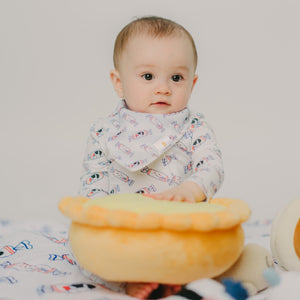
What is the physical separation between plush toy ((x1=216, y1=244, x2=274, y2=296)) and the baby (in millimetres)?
340

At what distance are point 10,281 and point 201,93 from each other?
91.8 inches

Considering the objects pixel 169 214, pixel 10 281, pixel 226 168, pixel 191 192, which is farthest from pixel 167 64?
pixel 226 168

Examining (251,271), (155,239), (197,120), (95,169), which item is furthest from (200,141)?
(155,239)

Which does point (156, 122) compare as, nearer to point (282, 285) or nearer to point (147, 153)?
point (147, 153)

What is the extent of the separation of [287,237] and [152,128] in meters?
0.54

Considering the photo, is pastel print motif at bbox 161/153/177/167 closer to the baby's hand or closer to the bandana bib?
the bandana bib

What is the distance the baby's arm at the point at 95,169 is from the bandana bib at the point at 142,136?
42 millimetres

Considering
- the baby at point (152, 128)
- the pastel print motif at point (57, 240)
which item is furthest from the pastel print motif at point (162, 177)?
the pastel print motif at point (57, 240)

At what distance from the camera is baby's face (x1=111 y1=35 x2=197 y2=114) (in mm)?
1546

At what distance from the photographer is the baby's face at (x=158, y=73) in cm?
155

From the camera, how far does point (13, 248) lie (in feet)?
5.41

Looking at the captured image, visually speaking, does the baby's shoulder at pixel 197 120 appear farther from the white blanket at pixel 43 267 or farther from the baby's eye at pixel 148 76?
the white blanket at pixel 43 267

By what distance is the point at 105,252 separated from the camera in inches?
41.3

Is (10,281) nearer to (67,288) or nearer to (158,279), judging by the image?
(67,288)
